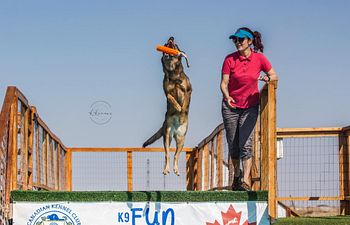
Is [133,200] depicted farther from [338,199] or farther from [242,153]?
[338,199]

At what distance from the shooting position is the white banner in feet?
22.7

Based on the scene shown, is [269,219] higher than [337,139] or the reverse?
the reverse

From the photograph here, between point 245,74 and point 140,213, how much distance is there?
72.5 inches

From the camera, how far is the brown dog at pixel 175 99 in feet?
26.2

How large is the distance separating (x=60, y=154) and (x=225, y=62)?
8.19 meters

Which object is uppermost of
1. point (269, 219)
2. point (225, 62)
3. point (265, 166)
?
point (225, 62)

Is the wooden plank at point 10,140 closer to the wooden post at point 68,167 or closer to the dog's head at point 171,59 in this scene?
the dog's head at point 171,59

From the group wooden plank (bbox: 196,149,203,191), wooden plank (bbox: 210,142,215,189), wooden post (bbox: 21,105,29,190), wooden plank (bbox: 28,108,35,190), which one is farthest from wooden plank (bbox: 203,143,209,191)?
wooden post (bbox: 21,105,29,190)

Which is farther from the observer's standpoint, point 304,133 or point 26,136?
point 304,133

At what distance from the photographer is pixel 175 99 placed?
8344mm

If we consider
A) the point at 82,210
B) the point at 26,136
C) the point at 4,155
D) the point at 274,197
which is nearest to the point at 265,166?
the point at 274,197

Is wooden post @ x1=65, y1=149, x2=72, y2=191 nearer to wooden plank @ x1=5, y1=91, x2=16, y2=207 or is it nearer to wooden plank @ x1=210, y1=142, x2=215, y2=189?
wooden plank @ x1=210, y1=142, x2=215, y2=189

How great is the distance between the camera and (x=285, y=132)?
1418cm

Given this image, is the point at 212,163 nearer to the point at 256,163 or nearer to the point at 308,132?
the point at 308,132
